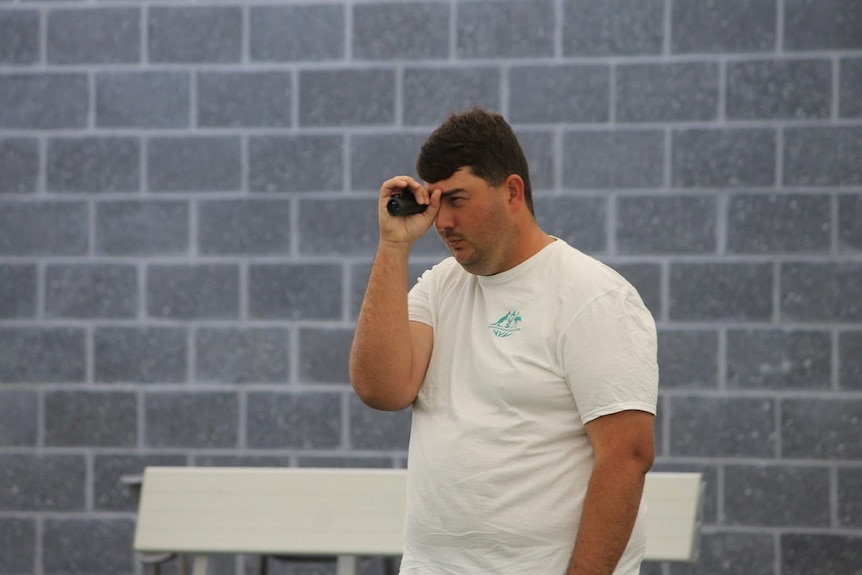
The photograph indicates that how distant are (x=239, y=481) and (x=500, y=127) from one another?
77.2 inches

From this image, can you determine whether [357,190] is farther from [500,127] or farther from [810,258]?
[500,127]

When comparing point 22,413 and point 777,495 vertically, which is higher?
point 22,413

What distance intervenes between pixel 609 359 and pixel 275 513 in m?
1.97

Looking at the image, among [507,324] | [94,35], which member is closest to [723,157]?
[94,35]

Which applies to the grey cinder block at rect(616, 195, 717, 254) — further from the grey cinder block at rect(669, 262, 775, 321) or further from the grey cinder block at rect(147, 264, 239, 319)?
the grey cinder block at rect(147, 264, 239, 319)

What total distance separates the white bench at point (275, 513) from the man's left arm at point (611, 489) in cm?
173

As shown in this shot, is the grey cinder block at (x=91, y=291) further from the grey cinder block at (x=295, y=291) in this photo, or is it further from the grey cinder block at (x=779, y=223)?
the grey cinder block at (x=779, y=223)

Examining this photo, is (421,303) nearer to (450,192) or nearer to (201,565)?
(450,192)

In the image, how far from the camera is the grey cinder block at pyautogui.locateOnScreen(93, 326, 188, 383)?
4375 mm

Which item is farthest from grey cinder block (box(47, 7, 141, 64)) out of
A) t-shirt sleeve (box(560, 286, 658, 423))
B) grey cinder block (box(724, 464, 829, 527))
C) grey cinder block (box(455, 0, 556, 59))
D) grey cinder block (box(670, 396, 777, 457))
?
t-shirt sleeve (box(560, 286, 658, 423))

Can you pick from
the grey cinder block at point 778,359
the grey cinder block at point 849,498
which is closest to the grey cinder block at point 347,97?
the grey cinder block at point 778,359

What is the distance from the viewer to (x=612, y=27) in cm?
417

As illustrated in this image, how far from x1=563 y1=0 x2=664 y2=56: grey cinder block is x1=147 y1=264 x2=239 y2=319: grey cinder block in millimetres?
1436

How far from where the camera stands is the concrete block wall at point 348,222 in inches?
161
